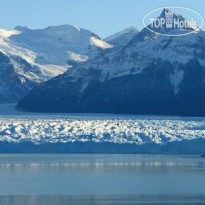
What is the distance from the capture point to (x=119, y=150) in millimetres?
70750

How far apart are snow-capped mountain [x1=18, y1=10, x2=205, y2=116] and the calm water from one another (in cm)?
5847

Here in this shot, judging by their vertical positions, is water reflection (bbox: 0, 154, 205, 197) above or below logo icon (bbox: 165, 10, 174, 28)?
below

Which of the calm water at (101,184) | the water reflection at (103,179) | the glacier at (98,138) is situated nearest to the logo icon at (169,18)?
the glacier at (98,138)

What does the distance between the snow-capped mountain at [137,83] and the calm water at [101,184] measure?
58.5 m

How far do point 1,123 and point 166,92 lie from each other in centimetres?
5064

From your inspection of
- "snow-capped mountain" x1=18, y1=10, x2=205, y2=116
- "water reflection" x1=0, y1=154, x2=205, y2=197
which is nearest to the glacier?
"water reflection" x1=0, y1=154, x2=205, y2=197

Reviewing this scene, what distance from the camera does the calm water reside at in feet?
107

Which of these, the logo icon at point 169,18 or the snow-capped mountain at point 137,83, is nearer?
the snow-capped mountain at point 137,83

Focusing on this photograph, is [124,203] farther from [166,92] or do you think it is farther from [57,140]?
[166,92]

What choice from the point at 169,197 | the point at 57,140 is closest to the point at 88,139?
the point at 57,140

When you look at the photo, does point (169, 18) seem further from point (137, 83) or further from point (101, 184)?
point (101, 184)

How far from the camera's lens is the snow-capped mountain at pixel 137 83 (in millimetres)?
115062

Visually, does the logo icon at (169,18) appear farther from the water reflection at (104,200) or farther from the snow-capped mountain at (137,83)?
the water reflection at (104,200)

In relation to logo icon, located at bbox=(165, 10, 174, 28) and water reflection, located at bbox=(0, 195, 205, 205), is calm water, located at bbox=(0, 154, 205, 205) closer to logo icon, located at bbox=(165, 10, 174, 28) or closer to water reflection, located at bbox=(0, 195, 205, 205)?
water reflection, located at bbox=(0, 195, 205, 205)
